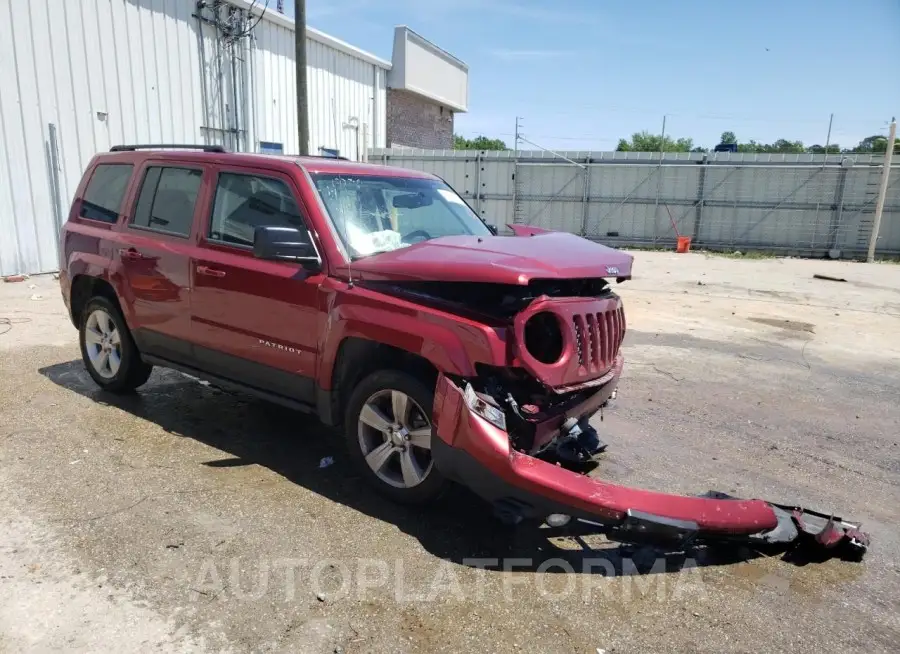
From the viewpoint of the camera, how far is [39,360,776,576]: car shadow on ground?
330cm

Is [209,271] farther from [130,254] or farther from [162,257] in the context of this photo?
Answer: [130,254]

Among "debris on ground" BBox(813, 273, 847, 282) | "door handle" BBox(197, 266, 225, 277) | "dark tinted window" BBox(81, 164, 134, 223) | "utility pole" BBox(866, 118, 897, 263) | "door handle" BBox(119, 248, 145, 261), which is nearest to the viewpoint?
"door handle" BBox(197, 266, 225, 277)

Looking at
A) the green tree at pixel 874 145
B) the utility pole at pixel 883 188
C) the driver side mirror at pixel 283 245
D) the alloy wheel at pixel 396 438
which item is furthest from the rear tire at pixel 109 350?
the green tree at pixel 874 145

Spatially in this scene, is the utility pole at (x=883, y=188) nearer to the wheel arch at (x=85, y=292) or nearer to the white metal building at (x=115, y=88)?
the white metal building at (x=115, y=88)

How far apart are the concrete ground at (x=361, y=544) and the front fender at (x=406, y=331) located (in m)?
0.92

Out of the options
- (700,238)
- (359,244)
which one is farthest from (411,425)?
(700,238)

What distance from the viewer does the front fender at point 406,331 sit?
3215 millimetres

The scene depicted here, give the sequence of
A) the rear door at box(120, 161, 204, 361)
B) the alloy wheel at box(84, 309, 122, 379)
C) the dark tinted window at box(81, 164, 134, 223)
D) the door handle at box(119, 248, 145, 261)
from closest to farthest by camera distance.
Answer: the rear door at box(120, 161, 204, 361) → the door handle at box(119, 248, 145, 261) → the dark tinted window at box(81, 164, 134, 223) → the alloy wheel at box(84, 309, 122, 379)

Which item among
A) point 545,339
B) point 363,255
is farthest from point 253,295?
point 545,339

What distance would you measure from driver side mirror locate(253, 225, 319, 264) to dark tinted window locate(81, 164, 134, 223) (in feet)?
7.07

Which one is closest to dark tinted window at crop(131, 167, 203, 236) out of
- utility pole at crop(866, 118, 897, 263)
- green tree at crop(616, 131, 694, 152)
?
utility pole at crop(866, 118, 897, 263)

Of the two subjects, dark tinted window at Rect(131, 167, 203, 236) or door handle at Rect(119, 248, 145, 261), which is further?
door handle at Rect(119, 248, 145, 261)

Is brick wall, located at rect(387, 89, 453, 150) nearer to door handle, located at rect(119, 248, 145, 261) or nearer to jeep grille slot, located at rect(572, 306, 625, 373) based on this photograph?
door handle, located at rect(119, 248, 145, 261)

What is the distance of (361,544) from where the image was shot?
3330 mm
